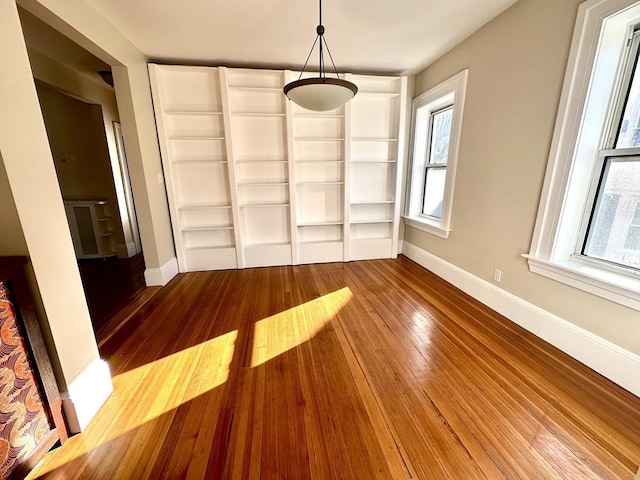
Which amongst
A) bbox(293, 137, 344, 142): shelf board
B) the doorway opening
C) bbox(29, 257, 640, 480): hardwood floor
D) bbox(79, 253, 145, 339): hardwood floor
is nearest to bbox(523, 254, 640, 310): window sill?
bbox(29, 257, 640, 480): hardwood floor

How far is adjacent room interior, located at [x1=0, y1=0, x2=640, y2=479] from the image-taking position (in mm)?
1237

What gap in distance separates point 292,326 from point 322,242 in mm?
1875

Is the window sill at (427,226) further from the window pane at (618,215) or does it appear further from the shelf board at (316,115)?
the shelf board at (316,115)

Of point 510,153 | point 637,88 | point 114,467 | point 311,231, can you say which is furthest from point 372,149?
point 114,467

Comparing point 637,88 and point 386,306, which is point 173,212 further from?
point 637,88

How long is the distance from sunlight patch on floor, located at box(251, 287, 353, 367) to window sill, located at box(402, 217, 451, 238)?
4.76 ft

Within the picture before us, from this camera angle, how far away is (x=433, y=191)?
147 inches

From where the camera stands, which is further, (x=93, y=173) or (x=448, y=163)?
(x=93, y=173)

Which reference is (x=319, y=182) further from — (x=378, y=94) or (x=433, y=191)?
(x=433, y=191)

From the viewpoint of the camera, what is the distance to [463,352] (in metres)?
1.96

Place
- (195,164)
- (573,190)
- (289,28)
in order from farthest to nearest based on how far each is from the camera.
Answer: (195,164) → (289,28) → (573,190)

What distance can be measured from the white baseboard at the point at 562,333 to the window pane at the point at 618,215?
553mm

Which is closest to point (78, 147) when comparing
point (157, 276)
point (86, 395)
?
point (157, 276)

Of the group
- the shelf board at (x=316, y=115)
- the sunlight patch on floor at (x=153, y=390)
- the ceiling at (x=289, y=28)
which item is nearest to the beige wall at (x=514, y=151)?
the ceiling at (x=289, y=28)
